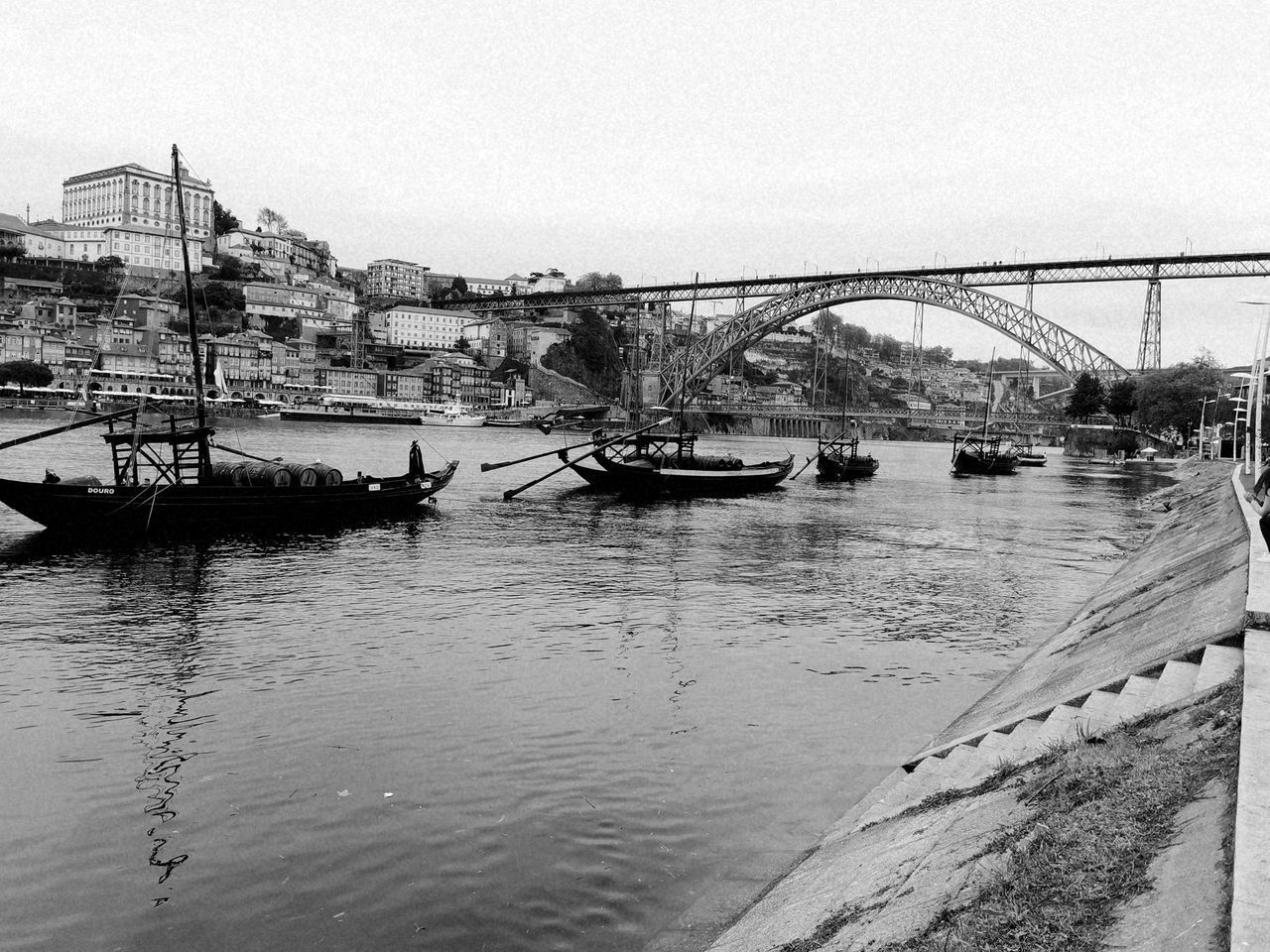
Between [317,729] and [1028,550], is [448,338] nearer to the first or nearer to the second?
[1028,550]

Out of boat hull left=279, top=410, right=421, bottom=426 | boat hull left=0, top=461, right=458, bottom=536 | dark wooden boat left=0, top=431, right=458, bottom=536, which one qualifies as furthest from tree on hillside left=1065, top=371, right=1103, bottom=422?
boat hull left=0, top=461, right=458, bottom=536

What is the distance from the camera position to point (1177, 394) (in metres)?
73.4

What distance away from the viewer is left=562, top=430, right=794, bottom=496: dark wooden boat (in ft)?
132

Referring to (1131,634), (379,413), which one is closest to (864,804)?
(1131,634)

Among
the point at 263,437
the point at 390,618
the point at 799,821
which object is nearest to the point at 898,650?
the point at 799,821

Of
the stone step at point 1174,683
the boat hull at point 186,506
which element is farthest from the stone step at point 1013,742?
the boat hull at point 186,506

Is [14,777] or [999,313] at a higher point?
[999,313]

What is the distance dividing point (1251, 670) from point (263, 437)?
73.6 metres

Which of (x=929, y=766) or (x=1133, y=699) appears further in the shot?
(x=929, y=766)

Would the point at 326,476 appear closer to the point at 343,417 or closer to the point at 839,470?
the point at 839,470

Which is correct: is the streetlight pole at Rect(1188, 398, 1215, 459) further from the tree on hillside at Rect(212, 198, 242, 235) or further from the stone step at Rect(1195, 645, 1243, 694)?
the tree on hillside at Rect(212, 198, 242, 235)

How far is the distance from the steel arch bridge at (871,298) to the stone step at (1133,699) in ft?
238

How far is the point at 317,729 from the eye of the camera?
9570 mm

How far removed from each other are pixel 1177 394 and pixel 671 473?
52.2m
